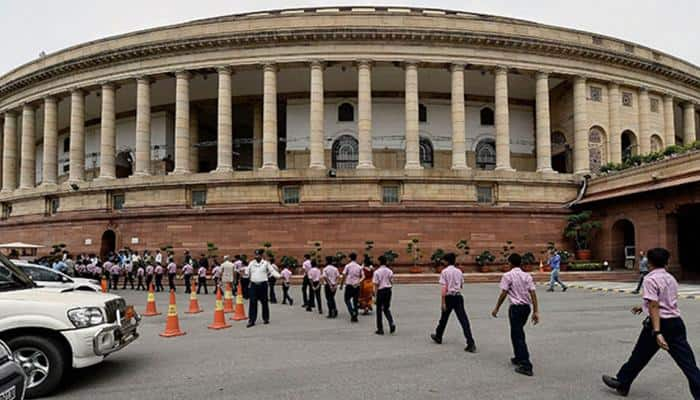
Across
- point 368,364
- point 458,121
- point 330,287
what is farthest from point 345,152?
point 368,364

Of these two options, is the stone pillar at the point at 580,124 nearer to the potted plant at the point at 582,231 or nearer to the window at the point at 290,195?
the potted plant at the point at 582,231

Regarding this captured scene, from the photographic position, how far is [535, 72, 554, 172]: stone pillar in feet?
106

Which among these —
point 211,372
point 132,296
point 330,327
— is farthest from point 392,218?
point 211,372

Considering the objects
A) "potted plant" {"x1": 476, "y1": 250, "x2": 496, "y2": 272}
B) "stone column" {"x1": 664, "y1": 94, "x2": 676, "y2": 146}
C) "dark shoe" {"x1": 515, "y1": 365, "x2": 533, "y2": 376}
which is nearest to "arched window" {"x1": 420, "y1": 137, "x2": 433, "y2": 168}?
"potted plant" {"x1": 476, "y1": 250, "x2": 496, "y2": 272}

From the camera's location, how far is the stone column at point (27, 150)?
3784 cm

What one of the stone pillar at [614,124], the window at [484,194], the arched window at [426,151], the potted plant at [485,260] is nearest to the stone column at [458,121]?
the window at [484,194]

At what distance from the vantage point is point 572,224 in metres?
29.9

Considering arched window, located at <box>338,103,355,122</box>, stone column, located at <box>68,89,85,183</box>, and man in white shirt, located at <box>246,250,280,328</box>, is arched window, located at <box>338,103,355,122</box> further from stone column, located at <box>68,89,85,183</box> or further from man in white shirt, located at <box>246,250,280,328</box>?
man in white shirt, located at <box>246,250,280,328</box>

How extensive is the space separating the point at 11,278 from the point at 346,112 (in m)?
30.5

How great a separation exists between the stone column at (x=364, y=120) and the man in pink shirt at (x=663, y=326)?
79.2 feet

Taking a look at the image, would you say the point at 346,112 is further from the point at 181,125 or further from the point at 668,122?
the point at 668,122

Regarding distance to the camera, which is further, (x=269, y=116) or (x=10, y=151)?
(x=10, y=151)

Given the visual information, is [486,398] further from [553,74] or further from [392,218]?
[553,74]

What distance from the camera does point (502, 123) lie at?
31.7 m
